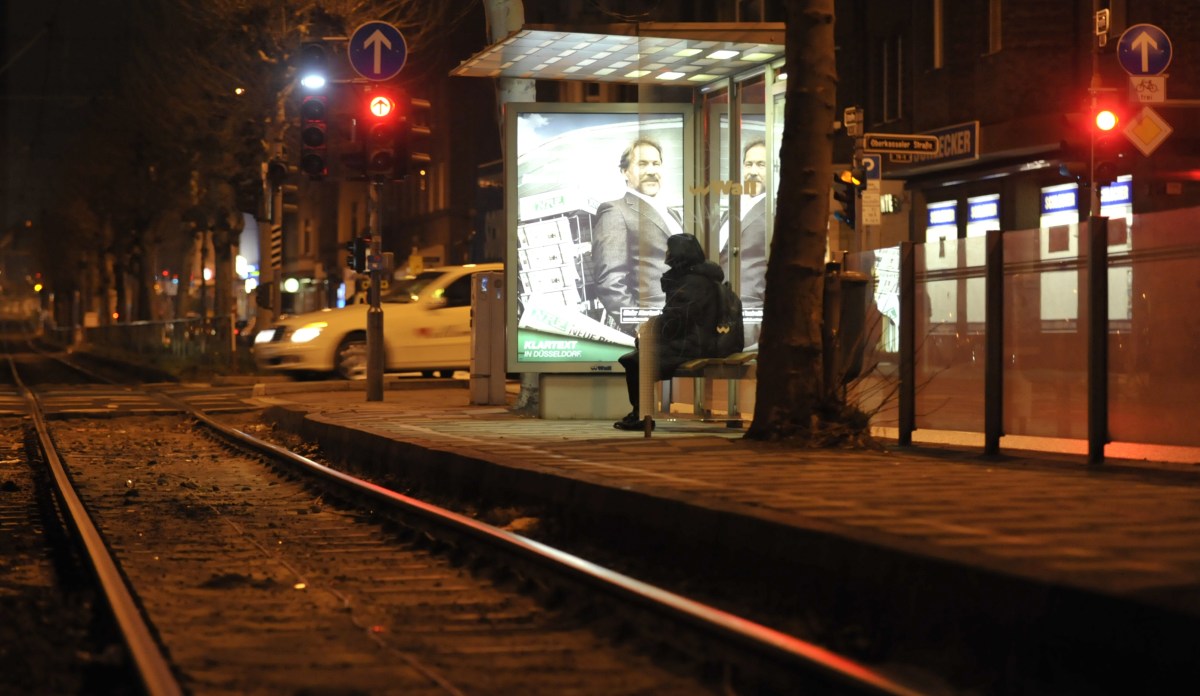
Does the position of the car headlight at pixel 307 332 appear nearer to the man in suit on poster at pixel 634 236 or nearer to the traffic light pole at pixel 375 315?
the traffic light pole at pixel 375 315

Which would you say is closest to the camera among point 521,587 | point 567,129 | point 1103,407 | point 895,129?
point 521,587

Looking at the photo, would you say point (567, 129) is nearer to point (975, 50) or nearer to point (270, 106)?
point (975, 50)

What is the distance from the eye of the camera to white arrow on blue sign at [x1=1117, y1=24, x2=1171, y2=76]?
20.3 metres

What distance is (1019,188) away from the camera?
29.3 metres

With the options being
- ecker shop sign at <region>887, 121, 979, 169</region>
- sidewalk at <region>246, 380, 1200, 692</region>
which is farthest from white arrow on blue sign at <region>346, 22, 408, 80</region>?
ecker shop sign at <region>887, 121, 979, 169</region>

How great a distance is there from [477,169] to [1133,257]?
4327cm

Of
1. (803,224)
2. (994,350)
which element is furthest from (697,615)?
(994,350)

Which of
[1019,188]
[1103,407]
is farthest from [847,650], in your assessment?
[1019,188]

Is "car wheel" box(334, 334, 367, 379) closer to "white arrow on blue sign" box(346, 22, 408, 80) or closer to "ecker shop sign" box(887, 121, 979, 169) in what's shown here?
"white arrow on blue sign" box(346, 22, 408, 80)

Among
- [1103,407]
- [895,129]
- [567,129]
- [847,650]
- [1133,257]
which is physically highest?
[895,129]

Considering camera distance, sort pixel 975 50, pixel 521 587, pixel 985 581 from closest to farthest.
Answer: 1. pixel 985 581
2. pixel 521 587
3. pixel 975 50

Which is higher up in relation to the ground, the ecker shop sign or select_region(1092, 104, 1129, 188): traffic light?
the ecker shop sign

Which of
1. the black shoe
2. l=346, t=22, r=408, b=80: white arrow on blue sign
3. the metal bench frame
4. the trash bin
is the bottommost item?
the black shoe

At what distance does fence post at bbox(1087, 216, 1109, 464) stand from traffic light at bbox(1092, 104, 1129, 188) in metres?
11.0
